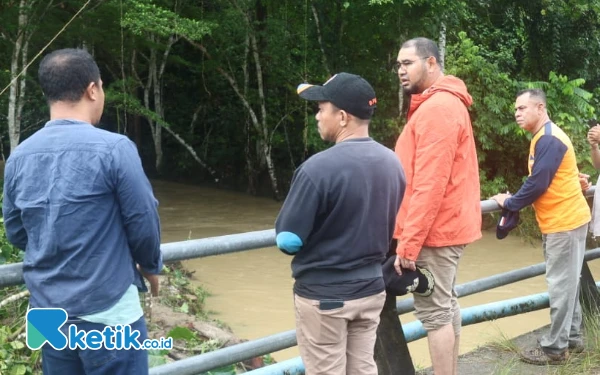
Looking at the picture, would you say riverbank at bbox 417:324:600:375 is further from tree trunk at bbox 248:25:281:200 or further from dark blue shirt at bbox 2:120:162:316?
tree trunk at bbox 248:25:281:200

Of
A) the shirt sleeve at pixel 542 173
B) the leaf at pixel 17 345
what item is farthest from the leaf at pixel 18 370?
the shirt sleeve at pixel 542 173

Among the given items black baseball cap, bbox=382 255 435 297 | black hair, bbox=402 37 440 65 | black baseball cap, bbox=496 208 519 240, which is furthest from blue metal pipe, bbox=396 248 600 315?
black hair, bbox=402 37 440 65

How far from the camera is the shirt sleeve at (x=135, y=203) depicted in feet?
8.10

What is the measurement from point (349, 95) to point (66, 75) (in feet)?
3.61

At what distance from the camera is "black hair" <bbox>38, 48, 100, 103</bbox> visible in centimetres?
254

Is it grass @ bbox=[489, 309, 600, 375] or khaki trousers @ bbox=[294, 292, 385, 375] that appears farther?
grass @ bbox=[489, 309, 600, 375]

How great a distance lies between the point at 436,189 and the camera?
3.63 m

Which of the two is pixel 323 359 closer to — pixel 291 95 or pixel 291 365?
pixel 291 365

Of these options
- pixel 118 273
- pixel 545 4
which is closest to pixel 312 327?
pixel 118 273

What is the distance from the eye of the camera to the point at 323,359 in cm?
307

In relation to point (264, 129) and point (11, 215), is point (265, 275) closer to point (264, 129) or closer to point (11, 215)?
point (264, 129)

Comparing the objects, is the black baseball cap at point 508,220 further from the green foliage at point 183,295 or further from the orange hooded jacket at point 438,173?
the green foliage at point 183,295

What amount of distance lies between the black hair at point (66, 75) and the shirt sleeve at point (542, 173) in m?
2.83

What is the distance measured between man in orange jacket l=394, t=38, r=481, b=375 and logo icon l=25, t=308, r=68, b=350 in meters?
1.67
